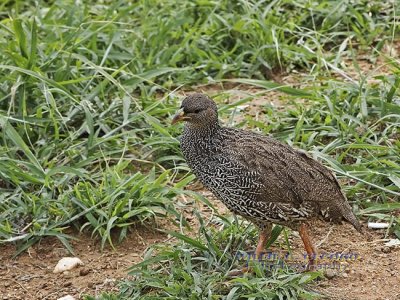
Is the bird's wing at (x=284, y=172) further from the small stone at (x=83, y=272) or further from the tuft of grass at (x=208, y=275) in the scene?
the small stone at (x=83, y=272)

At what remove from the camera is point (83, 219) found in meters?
6.62

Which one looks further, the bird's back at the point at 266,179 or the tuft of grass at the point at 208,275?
the bird's back at the point at 266,179

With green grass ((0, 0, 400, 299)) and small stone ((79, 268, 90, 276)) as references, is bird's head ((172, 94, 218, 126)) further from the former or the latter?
small stone ((79, 268, 90, 276))

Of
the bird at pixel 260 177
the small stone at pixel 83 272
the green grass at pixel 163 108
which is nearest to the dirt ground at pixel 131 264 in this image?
the small stone at pixel 83 272

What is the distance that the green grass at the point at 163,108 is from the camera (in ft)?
21.2

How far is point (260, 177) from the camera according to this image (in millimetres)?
5934

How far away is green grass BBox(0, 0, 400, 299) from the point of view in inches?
255

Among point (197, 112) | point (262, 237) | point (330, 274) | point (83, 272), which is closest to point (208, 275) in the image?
point (262, 237)

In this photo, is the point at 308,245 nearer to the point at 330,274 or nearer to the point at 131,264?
the point at 330,274

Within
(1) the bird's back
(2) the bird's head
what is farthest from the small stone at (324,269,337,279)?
(2) the bird's head

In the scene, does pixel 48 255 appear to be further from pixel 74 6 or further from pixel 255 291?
pixel 74 6

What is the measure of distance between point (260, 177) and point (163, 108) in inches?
73.2

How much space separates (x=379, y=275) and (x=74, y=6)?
4.01 metres

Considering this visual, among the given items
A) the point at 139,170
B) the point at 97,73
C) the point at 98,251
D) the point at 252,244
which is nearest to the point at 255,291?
the point at 252,244
